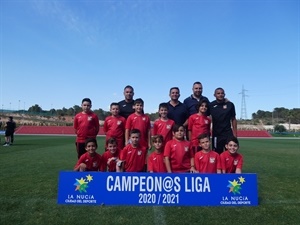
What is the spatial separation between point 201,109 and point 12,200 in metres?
4.37

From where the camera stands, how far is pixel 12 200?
18.6 ft

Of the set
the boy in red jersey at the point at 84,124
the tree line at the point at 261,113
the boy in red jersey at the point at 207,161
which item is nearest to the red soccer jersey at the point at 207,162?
the boy in red jersey at the point at 207,161

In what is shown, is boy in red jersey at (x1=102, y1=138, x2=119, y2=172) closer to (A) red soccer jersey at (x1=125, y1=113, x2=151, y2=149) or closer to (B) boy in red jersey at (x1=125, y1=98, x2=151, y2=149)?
(B) boy in red jersey at (x1=125, y1=98, x2=151, y2=149)

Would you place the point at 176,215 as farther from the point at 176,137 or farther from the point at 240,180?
the point at 176,137

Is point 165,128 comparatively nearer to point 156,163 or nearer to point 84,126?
point 156,163

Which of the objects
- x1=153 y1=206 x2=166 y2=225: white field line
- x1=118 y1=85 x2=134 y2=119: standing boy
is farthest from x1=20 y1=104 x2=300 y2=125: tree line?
x1=153 y1=206 x2=166 y2=225: white field line

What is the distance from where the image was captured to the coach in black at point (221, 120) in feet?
23.1

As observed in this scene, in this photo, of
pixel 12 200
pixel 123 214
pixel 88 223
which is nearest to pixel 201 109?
pixel 123 214

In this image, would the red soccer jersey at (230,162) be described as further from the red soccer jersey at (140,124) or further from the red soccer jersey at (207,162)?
the red soccer jersey at (140,124)

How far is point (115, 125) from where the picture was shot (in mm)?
7180

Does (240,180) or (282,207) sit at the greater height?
(240,180)

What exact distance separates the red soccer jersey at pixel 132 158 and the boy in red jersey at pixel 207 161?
1224mm

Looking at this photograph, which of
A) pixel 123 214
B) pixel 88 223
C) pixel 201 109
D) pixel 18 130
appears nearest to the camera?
pixel 88 223

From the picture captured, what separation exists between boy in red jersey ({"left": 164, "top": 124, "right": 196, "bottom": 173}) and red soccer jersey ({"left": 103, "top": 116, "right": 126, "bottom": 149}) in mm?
1508
